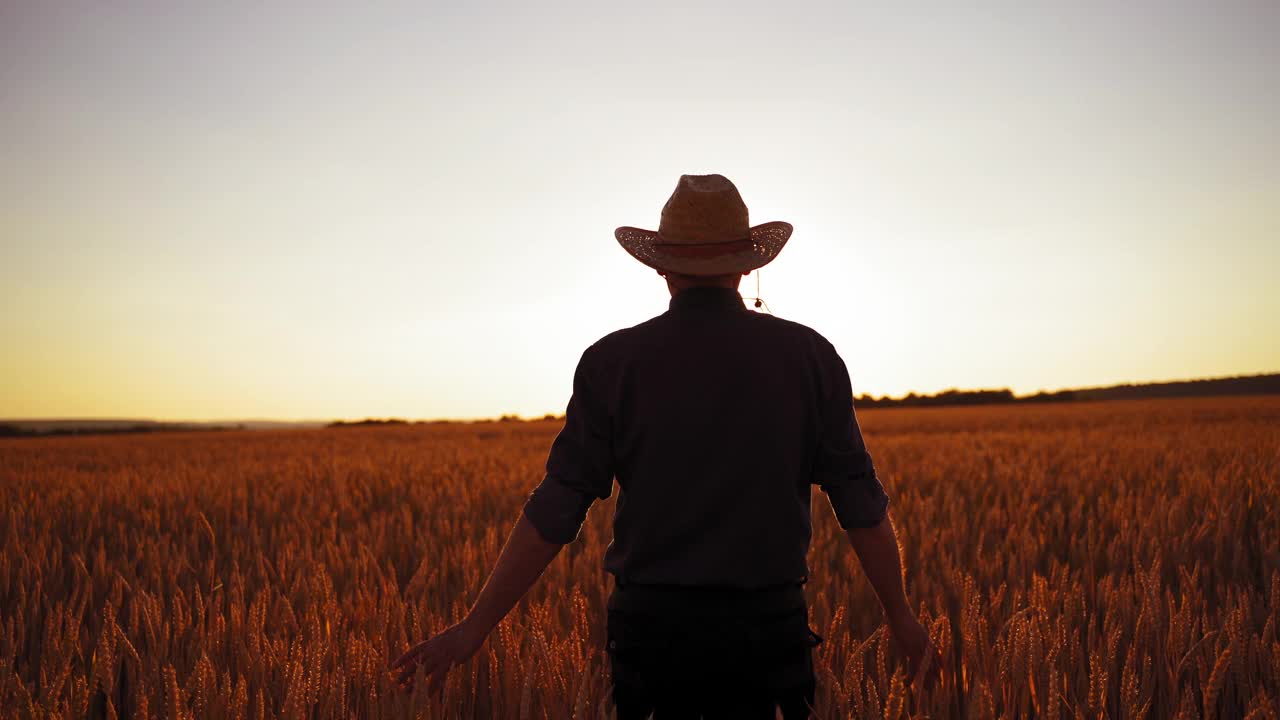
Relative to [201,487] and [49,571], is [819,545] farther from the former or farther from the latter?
[201,487]

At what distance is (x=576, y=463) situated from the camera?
66.2 inches

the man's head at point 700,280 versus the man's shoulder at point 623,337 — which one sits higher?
the man's head at point 700,280

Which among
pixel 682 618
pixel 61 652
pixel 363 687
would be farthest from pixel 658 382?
pixel 61 652

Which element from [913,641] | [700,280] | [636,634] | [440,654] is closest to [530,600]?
[440,654]

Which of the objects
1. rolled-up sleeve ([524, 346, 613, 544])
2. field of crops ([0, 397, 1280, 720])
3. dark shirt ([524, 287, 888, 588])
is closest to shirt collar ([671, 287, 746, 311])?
dark shirt ([524, 287, 888, 588])

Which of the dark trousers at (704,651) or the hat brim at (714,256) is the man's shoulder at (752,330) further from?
the dark trousers at (704,651)

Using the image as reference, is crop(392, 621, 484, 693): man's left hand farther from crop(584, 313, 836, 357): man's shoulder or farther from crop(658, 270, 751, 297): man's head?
crop(658, 270, 751, 297): man's head

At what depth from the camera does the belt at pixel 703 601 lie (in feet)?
5.21

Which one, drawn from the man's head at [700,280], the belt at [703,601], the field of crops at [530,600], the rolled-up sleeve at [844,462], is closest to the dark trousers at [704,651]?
the belt at [703,601]

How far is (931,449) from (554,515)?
953 cm

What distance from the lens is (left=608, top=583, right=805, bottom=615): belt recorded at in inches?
62.5

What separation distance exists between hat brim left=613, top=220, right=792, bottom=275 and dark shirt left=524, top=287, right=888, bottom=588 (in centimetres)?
5

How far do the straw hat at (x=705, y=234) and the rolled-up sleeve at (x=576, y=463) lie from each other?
10.8 inches

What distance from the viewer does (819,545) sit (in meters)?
3.96
